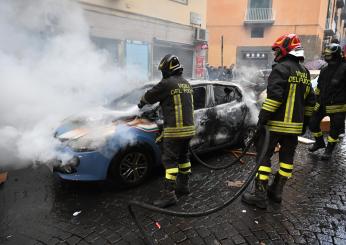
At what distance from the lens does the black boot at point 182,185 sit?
4.25 meters

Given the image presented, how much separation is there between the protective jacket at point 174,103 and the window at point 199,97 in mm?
1300

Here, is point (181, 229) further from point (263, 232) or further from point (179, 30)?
point (179, 30)

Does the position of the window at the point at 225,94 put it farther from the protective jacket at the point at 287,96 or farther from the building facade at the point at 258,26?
the building facade at the point at 258,26

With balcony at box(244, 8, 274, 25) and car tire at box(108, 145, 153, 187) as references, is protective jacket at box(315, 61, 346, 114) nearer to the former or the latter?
car tire at box(108, 145, 153, 187)

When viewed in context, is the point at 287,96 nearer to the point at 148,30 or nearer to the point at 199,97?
the point at 199,97

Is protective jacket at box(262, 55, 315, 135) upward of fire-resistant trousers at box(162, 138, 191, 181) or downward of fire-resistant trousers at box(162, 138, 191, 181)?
upward

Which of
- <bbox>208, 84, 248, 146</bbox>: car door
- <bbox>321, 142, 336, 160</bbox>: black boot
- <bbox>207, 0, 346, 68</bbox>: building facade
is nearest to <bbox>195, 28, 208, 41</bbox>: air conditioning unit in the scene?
<bbox>208, 84, 248, 146</bbox>: car door

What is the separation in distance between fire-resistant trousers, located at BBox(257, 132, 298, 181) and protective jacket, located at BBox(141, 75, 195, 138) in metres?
1.01

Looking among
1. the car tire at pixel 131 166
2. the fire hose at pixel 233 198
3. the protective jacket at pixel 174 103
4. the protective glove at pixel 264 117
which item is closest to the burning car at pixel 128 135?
the car tire at pixel 131 166

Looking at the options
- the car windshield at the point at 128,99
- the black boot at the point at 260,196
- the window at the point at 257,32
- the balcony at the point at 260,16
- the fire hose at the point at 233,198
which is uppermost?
the balcony at the point at 260,16

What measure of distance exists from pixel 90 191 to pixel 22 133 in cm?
138

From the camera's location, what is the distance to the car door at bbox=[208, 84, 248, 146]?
542 centimetres

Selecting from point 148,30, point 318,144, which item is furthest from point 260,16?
point 318,144

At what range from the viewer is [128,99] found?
5.20 meters
